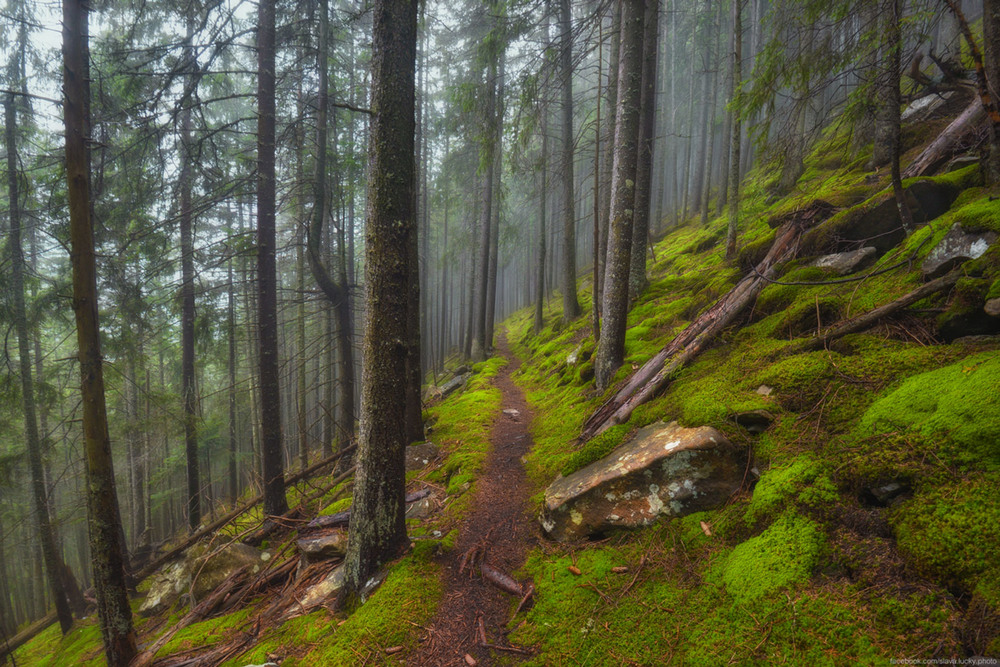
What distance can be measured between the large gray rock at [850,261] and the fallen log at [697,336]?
530 mm

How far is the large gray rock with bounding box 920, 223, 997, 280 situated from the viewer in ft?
11.0

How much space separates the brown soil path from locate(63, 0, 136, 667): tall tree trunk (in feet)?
13.9

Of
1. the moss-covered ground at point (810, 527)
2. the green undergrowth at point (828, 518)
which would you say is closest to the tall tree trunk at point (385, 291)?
the moss-covered ground at point (810, 527)

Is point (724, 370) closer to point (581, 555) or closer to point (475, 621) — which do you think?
point (581, 555)

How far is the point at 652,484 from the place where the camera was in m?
3.43

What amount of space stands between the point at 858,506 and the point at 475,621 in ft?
9.69

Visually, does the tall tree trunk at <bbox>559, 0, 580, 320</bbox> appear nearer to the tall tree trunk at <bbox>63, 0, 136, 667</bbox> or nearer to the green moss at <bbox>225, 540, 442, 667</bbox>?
the tall tree trunk at <bbox>63, 0, 136, 667</bbox>

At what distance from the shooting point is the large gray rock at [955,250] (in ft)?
11.0

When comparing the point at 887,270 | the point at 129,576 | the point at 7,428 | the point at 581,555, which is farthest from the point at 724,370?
Result: the point at 7,428

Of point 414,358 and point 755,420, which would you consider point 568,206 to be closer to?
point 414,358

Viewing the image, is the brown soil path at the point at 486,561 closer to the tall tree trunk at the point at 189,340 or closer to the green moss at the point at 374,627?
the green moss at the point at 374,627

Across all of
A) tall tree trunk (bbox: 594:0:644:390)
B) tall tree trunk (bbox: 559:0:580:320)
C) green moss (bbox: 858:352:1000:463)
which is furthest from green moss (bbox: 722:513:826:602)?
tall tree trunk (bbox: 559:0:580:320)

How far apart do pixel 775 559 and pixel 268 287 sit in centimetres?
801

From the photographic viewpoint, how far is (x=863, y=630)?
1.88 metres
